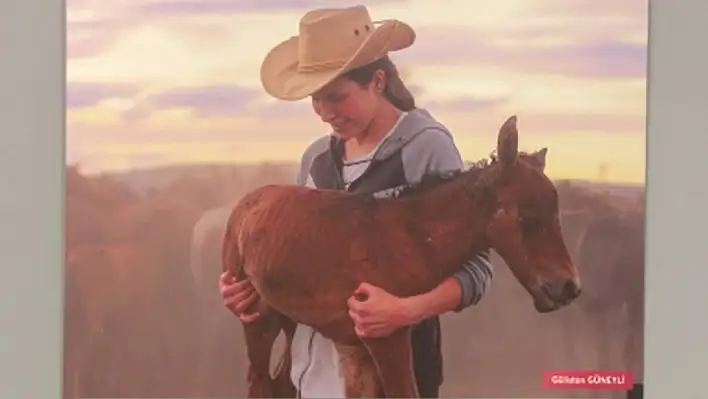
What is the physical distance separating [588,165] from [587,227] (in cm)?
9

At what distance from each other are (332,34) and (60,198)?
1.49 ft

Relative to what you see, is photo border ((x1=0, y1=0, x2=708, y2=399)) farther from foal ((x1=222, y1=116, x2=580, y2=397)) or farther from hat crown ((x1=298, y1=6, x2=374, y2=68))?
hat crown ((x1=298, y1=6, x2=374, y2=68))

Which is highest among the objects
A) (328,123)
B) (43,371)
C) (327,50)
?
(327,50)

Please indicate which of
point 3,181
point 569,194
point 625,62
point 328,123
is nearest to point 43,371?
point 3,181

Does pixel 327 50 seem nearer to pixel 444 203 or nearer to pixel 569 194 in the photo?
pixel 444 203

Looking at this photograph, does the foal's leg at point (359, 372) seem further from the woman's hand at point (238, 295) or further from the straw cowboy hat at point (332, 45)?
the straw cowboy hat at point (332, 45)

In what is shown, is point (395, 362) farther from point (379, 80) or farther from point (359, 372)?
point (379, 80)

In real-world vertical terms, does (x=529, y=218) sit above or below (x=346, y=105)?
below

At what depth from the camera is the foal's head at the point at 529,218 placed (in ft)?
4.04

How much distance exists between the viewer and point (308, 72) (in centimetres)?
123

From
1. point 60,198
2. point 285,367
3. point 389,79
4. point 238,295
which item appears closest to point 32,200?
point 60,198

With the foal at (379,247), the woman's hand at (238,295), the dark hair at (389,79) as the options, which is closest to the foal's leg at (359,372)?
the foal at (379,247)

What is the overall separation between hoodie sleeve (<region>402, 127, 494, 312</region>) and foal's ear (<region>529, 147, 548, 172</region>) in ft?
0.34

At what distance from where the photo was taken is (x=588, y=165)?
1.23 m
